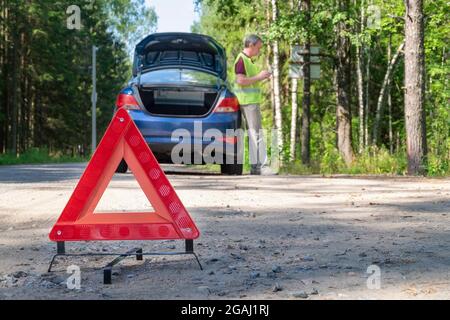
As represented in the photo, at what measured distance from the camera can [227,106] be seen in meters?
12.9

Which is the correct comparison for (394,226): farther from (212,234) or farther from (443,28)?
(443,28)

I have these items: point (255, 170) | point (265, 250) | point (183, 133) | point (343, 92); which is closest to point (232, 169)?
point (255, 170)

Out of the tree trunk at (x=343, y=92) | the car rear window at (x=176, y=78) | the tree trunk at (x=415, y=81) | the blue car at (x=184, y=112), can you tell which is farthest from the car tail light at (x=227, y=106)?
the tree trunk at (x=343, y=92)

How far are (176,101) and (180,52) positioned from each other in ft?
5.89

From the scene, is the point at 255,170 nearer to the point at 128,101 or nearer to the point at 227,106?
the point at 227,106

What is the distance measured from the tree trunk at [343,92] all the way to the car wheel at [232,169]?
8849 mm

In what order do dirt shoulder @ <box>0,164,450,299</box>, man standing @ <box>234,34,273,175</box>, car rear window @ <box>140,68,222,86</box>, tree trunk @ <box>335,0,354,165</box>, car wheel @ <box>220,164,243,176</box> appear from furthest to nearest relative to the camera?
tree trunk @ <box>335,0,354,165</box>, car wheel @ <box>220,164,243,176</box>, man standing @ <box>234,34,273,175</box>, car rear window @ <box>140,68,222,86</box>, dirt shoulder @ <box>0,164,450,299</box>

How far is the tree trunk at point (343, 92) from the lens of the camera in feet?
76.4

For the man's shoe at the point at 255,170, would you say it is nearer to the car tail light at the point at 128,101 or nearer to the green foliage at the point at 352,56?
the green foliage at the point at 352,56

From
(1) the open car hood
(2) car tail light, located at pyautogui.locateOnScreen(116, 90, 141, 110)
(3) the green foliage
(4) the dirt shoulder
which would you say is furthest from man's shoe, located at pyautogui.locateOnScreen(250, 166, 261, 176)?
(4) the dirt shoulder

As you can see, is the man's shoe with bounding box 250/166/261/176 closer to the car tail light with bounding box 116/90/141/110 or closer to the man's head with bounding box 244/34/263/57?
the man's head with bounding box 244/34/263/57

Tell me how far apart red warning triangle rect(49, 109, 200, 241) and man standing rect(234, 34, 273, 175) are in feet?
28.7

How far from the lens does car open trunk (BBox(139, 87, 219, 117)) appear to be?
12.8m

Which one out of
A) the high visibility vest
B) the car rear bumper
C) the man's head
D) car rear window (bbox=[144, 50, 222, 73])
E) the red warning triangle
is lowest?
the red warning triangle
